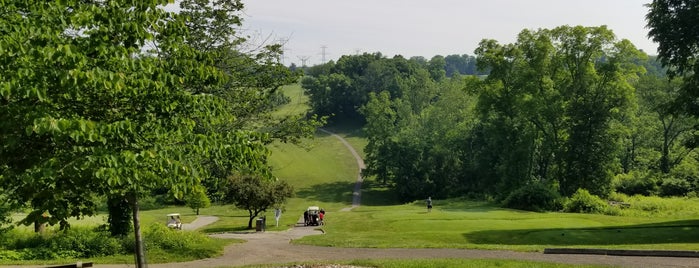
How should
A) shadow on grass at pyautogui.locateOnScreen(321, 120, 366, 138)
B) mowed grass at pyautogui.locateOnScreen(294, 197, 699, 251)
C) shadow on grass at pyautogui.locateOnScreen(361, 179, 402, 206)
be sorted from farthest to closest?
shadow on grass at pyautogui.locateOnScreen(321, 120, 366, 138) < shadow on grass at pyautogui.locateOnScreen(361, 179, 402, 206) < mowed grass at pyautogui.locateOnScreen(294, 197, 699, 251)

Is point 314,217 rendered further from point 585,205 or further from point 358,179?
point 358,179

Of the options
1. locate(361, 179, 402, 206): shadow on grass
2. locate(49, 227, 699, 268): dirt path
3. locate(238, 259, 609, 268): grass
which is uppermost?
locate(238, 259, 609, 268): grass

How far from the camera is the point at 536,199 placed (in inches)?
1822

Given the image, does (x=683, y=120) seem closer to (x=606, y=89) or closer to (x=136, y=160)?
(x=606, y=89)

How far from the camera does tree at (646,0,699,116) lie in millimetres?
26344

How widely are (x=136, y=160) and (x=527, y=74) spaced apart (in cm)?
5228

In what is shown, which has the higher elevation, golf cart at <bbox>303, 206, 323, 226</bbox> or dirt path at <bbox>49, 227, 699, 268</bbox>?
dirt path at <bbox>49, 227, 699, 268</bbox>

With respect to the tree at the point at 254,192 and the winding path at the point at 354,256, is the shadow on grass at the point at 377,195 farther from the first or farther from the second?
the winding path at the point at 354,256

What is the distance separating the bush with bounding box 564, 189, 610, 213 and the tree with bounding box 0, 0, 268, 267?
129 ft

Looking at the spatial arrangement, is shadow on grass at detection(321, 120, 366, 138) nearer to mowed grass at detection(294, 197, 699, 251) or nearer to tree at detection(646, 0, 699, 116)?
mowed grass at detection(294, 197, 699, 251)

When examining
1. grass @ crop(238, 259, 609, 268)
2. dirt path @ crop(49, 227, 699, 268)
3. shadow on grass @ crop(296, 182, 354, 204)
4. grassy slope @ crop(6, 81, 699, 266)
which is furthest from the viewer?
shadow on grass @ crop(296, 182, 354, 204)

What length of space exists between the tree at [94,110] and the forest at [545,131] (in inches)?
1033

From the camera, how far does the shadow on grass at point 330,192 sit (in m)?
72.2

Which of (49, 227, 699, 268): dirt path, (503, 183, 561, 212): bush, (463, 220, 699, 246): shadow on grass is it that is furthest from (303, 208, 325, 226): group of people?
(503, 183, 561, 212): bush
